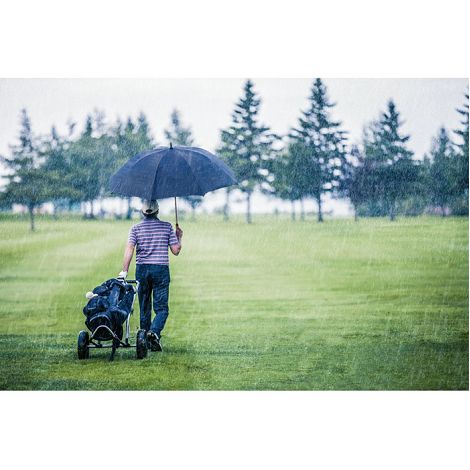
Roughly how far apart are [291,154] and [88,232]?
2.67 meters

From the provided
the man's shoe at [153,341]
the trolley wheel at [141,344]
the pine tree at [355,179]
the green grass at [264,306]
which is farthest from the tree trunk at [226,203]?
the trolley wheel at [141,344]

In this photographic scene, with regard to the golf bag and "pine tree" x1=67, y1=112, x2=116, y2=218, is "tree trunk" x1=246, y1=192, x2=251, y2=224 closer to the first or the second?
"pine tree" x1=67, y1=112, x2=116, y2=218

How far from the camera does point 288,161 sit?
9547 millimetres

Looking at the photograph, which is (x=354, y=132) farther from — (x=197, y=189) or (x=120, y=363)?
(x=120, y=363)

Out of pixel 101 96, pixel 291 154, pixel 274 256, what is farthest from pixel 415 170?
pixel 101 96

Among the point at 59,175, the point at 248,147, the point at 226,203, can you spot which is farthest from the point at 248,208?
the point at 59,175

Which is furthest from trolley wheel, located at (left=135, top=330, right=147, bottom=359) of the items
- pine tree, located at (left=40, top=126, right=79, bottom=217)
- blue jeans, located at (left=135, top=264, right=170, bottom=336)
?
pine tree, located at (left=40, top=126, right=79, bottom=217)

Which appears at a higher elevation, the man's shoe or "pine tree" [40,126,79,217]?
"pine tree" [40,126,79,217]

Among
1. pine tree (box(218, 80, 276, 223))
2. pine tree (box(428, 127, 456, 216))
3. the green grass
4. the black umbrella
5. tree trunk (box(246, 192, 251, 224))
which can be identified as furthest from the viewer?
tree trunk (box(246, 192, 251, 224))

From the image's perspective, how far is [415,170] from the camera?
30.8ft

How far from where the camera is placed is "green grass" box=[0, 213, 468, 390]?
6.89 meters

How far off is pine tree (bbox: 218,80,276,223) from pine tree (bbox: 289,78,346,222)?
1.15 feet

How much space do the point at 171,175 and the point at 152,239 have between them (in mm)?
568

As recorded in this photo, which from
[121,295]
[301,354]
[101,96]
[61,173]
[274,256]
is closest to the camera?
[121,295]
